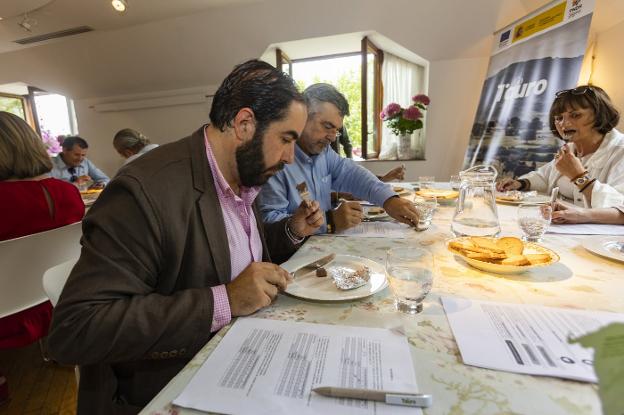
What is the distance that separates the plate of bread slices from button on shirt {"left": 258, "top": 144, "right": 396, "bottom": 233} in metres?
0.53

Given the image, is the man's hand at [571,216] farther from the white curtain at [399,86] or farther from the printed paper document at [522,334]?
the white curtain at [399,86]

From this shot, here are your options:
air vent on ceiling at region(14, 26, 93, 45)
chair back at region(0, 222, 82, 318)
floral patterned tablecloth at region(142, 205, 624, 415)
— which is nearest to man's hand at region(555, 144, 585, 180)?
floral patterned tablecloth at region(142, 205, 624, 415)

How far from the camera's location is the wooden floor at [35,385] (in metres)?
1.48

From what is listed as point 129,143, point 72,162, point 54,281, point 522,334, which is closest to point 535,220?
point 522,334

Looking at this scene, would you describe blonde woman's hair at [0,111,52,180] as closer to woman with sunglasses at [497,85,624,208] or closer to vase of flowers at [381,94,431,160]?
woman with sunglasses at [497,85,624,208]

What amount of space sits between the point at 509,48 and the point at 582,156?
5.65 feet

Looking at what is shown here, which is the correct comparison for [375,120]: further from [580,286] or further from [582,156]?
[580,286]

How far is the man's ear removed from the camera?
33.5 inches

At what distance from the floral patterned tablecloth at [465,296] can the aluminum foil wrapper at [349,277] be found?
0.05m

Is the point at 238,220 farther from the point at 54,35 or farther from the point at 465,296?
the point at 54,35

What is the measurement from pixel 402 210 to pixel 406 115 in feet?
8.30

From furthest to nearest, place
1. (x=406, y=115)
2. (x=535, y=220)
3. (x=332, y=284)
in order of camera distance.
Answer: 1. (x=406, y=115)
2. (x=535, y=220)
3. (x=332, y=284)

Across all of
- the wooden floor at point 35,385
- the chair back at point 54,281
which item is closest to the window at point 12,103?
the wooden floor at point 35,385

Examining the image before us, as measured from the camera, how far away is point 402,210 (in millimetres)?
1398
